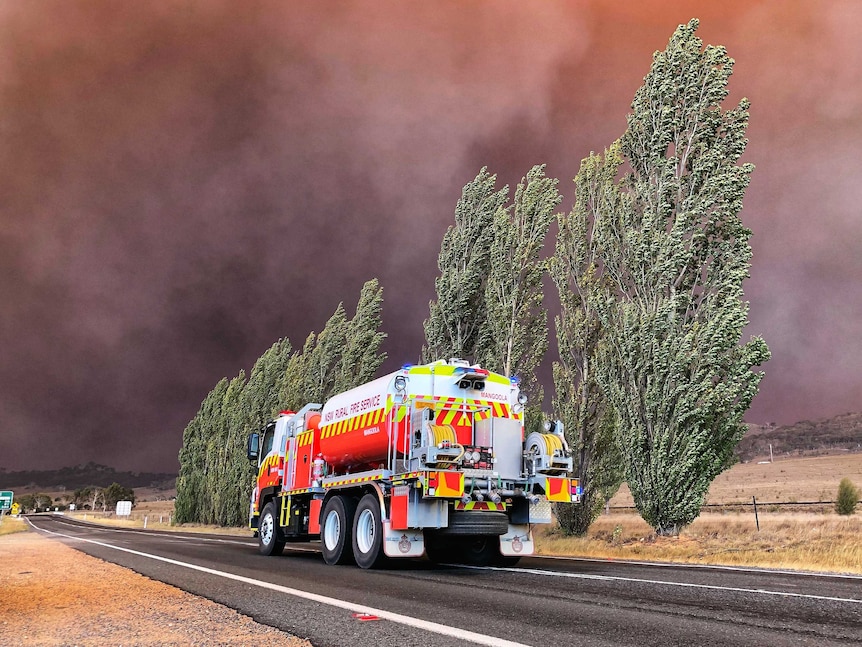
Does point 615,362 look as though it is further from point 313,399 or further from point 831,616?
point 313,399

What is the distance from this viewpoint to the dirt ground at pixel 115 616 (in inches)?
223

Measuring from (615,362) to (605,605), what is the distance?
40.8 feet

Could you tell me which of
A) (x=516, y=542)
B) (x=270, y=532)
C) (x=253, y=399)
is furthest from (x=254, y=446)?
(x=253, y=399)

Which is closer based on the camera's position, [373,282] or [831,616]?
[831,616]

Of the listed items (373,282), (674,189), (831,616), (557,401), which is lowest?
(831,616)

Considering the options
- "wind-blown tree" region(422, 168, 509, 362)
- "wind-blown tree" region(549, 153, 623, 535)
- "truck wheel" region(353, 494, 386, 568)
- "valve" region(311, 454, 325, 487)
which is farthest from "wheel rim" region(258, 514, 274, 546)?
"wind-blown tree" region(422, 168, 509, 362)

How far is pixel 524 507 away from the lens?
522 inches

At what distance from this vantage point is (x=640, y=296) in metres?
19.3

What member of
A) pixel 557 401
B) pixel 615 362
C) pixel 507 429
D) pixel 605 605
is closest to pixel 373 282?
pixel 557 401

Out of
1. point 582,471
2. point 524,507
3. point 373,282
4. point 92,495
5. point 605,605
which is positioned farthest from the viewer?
point 92,495

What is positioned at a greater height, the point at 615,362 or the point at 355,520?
the point at 615,362

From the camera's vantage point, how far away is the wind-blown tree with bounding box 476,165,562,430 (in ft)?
82.4

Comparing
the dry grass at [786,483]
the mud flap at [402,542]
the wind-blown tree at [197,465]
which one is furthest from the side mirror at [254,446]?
the dry grass at [786,483]

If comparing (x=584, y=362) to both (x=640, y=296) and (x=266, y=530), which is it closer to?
(x=640, y=296)
